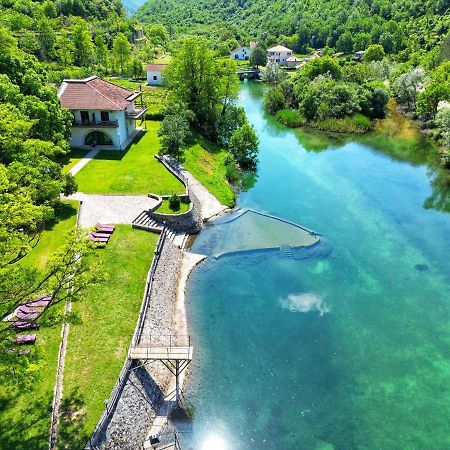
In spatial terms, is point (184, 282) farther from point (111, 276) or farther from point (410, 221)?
point (410, 221)

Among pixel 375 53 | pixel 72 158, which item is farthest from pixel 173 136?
pixel 375 53

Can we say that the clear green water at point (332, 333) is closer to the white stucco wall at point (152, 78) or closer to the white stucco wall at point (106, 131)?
the white stucco wall at point (106, 131)

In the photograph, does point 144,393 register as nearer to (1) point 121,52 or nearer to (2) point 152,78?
(2) point 152,78

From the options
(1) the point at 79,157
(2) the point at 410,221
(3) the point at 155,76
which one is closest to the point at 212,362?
(2) the point at 410,221

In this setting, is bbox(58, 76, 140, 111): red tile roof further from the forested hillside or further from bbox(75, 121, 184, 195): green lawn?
the forested hillside

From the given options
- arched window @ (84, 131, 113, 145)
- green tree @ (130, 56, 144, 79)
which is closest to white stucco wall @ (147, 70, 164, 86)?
green tree @ (130, 56, 144, 79)

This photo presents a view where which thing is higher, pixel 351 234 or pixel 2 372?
pixel 2 372
